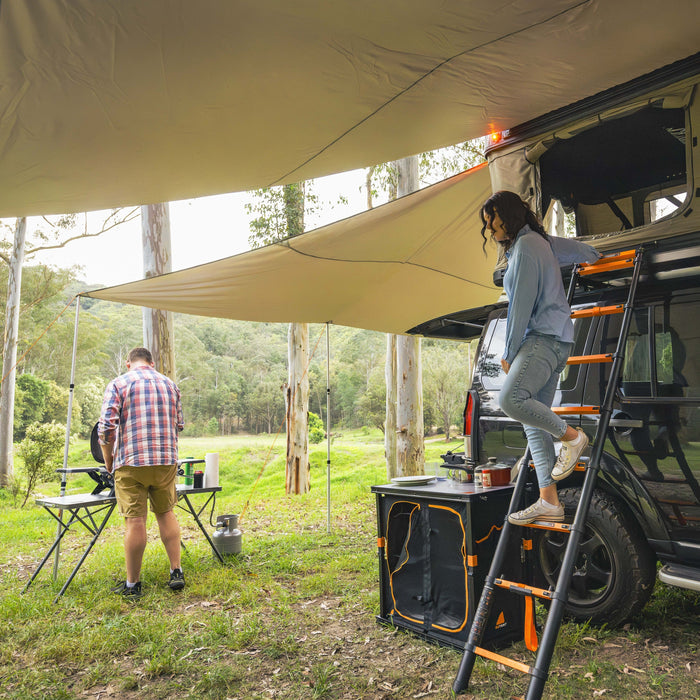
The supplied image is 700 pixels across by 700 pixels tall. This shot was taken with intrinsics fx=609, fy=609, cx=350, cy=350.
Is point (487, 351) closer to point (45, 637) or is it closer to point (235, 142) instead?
point (235, 142)

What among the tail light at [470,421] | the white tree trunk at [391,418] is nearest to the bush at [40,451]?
the white tree trunk at [391,418]

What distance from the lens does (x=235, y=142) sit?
3.08m

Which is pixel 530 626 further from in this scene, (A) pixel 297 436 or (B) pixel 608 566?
(A) pixel 297 436

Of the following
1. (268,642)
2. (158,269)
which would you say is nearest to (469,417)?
(268,642)

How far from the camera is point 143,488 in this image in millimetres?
4465

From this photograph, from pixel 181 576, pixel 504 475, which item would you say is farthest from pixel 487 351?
pixel 181 576

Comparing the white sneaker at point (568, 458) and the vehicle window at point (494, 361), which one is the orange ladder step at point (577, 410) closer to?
the white sneaker at point (568, 458)

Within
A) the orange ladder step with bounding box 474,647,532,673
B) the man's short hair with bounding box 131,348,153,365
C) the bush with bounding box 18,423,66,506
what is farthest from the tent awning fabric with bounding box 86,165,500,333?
the bush with bounding box 18,423,66,506

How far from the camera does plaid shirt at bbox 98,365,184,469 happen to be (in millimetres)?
4375

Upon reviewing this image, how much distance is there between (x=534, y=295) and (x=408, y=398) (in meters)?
6.15

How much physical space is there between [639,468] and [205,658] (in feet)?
8.01

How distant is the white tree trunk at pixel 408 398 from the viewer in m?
8.75

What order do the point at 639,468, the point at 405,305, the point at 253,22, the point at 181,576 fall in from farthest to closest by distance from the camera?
the point at 405,305
the point at 181,576
the point at 639,468
the point at 253,22

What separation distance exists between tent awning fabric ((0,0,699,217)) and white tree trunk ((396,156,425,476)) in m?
5.38
